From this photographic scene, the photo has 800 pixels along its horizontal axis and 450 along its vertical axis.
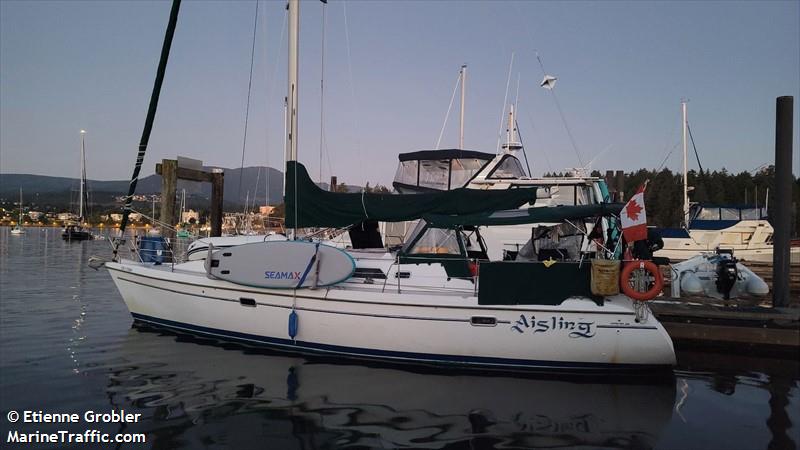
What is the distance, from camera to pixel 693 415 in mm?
5910

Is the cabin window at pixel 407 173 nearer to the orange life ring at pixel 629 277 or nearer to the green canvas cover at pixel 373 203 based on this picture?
the green canvas cover at pixel 373 203

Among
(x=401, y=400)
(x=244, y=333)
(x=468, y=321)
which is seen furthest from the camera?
(x=244, y=333)

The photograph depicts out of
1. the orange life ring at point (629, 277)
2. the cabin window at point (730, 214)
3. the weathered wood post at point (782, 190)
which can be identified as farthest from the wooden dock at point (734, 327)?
the cabin window at point (730, 214)

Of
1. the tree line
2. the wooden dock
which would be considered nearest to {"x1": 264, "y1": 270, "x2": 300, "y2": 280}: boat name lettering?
the wooden dock

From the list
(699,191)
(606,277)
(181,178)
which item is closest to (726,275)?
(606,277)

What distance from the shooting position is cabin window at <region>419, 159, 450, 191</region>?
10484 mm

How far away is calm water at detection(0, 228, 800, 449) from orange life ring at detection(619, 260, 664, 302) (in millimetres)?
1328

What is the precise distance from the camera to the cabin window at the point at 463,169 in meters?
10.4

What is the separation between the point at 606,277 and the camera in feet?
21.5

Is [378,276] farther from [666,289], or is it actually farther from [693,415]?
[666,289]

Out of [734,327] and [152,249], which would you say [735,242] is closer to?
[734,327]

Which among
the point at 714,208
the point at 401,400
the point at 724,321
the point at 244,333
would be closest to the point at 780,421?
the point at 724,321

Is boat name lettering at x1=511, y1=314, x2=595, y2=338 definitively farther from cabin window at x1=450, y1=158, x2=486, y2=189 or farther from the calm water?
cabin window at x1=450, y1=158, x2=486, y2=189

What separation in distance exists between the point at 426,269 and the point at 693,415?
12.8 ft
